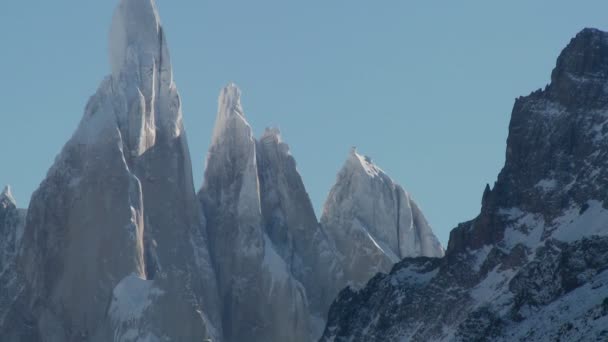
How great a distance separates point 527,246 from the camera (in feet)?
589

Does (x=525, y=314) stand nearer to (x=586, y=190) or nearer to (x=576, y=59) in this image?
(x=586, y=190)

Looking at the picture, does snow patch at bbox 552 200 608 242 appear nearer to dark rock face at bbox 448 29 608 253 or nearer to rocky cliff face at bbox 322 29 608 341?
rocky cliff face at bbox 322 29 608 341

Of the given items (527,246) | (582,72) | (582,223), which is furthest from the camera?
(582,72)

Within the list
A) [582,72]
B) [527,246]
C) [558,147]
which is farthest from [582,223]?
[582,72]

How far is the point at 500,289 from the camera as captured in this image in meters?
177

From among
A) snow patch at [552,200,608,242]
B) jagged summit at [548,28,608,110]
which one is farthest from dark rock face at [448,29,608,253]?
snow patch at [552,200,608,242]

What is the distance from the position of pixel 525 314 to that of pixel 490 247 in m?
16.1

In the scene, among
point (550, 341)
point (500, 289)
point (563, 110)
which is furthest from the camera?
point (563, 110)

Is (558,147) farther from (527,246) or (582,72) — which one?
(527,246)

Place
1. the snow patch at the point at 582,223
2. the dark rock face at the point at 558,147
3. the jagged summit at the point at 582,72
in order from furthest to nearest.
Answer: the jagged summit at the point at 582,72, the dark rock face at the point at 558,147, the snow patch at the point at 582,223

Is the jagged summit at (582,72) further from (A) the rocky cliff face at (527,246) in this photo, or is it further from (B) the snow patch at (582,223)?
(B) the snow patch at (582,223)

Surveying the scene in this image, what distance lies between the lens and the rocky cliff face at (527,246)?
168375mm

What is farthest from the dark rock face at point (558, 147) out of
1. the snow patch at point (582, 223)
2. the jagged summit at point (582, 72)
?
the snow patch at point (582, 223)

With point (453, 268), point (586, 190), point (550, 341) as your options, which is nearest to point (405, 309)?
point (453, 268)
